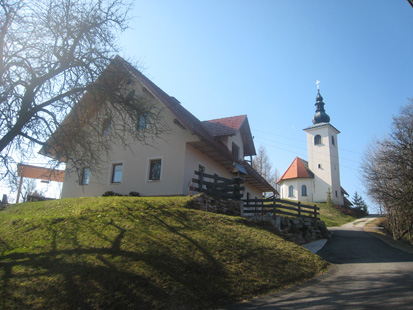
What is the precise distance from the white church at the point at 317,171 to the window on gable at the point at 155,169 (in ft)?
123

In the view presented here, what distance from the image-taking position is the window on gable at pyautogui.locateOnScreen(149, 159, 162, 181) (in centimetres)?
1852

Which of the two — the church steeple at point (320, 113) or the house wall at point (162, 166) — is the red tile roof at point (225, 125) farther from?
the church steeple at point (320, 113)

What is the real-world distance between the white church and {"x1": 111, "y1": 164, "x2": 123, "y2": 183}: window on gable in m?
38.0

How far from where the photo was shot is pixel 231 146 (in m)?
22.8

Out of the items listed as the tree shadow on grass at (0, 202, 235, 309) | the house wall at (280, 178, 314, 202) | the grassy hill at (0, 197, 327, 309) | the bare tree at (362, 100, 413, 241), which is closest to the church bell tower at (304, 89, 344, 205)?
the house wall at (280, 178, 314, 202)

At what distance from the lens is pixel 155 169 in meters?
18.7

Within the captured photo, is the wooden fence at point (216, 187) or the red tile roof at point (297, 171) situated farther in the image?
the red tile roof at point (297, 171)

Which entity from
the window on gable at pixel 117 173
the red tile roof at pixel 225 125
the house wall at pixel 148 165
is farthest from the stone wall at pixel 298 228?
the window on gable at pixel 117 173

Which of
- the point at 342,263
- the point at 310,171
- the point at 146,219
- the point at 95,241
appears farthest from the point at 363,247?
the point at 310,171

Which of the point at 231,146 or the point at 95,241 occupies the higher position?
the point at 231,146

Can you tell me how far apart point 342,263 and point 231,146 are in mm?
12172

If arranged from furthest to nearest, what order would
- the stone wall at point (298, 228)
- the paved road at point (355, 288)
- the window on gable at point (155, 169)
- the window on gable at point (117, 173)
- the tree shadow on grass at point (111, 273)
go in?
1. the window on gable at point (117, 173)
2. the window on gable at point (155, 169)
3. the stone wall at point (298, 228)
4. the paved road at point (355, 288)
5. the tree shadow on grass at point (111, 273)

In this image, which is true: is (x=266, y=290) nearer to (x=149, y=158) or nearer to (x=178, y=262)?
(x=178, y=262)

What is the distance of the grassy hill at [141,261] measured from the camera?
21.0 feet
